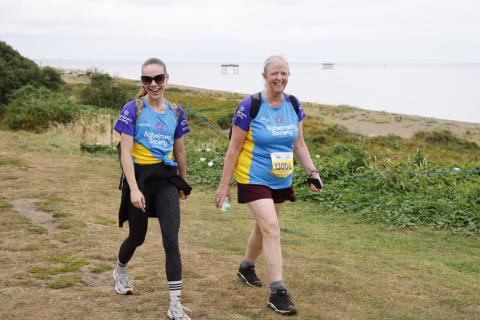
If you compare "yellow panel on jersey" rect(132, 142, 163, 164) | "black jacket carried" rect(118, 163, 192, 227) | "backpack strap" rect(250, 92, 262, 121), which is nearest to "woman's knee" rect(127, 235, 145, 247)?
"black jacket carried" rect(118, 163, 192, 227)

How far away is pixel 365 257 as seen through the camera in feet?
22.0

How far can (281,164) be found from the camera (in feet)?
15.4

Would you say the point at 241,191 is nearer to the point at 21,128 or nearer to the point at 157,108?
the point at 157,108

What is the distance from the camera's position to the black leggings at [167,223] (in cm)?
436

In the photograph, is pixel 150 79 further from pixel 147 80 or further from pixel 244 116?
pixel 244 116

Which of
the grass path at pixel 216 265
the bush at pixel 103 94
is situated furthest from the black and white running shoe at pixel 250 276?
the bush at pixel 103 94

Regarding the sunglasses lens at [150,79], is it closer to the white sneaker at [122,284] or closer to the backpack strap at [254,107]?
the backpack strap at [254,107]

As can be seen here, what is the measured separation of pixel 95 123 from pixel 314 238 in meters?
10.8

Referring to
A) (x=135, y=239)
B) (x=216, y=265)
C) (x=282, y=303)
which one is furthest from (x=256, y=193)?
(x=216, y=265)

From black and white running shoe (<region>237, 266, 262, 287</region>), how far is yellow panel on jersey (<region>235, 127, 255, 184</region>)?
919 millimetres

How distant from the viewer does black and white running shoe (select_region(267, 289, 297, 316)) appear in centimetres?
457

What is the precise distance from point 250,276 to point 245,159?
1.12 metres

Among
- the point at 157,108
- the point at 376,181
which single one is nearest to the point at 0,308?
the point at 157,108

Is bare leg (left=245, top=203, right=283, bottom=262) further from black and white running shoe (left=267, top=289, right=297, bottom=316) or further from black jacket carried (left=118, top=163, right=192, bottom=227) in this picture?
black jacket carried (left=118, top=163, right=192, bottom=227)
